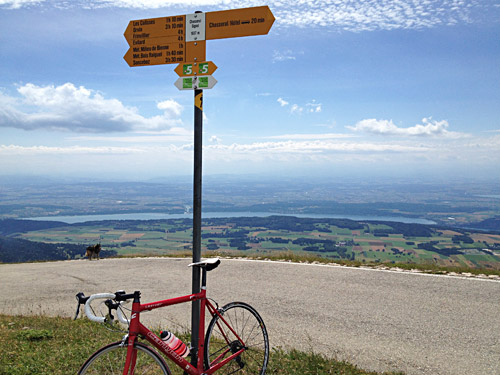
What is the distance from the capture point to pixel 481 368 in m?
4.64

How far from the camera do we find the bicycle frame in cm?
274

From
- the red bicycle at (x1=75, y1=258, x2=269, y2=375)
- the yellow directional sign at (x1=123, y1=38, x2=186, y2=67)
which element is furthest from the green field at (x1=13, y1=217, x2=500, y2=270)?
the yellow directional sign at (x1=123, y1=38, x2=186, y2=67)

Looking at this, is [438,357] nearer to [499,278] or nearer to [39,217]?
[499,278]

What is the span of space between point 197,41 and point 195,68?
283 mm

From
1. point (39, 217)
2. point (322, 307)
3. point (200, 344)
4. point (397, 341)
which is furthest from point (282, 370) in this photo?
point (39, 217)

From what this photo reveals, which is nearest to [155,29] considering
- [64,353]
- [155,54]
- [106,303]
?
[155,54]

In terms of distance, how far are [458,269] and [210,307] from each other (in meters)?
8.54

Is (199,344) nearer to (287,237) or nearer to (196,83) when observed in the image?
(196,83)

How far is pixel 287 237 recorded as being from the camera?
47.9 m

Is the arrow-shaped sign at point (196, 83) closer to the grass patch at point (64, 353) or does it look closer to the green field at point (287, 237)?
the grass patch at point (64, 353)

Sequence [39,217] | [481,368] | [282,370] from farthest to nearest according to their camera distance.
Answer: [39,217]
[481,368]
[282,370]

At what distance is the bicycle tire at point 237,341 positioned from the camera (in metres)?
3.49

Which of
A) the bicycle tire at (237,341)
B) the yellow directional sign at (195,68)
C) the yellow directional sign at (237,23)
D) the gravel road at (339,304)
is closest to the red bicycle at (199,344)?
the bicycle tire at (237,341)

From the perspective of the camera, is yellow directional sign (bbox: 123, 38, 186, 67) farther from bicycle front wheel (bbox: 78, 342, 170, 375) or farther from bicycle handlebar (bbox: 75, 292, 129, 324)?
bicycle front wheel (bbox: 78, 342, 170, 375)
